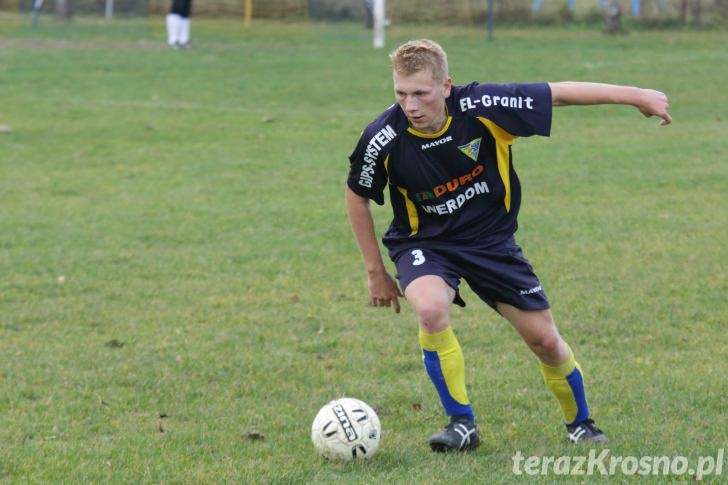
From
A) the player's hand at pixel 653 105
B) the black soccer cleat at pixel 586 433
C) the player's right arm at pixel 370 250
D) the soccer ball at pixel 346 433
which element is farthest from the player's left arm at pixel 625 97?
the soccer ball at pixel 346 433

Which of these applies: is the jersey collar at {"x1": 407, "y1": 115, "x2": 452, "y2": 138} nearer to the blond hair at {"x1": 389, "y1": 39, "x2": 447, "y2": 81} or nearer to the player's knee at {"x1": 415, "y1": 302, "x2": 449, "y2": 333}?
the blond hair at {"x1": 389, "y1": 39, "x2": 447, "y2": 81}

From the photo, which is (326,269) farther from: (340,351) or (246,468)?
(246,468)

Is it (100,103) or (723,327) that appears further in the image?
(100,103)

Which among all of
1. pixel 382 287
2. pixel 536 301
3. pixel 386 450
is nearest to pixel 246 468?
pixel 386 450

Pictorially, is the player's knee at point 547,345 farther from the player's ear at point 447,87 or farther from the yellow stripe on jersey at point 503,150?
the player's ear at point 447,87

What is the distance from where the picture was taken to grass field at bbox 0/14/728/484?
17.2ft

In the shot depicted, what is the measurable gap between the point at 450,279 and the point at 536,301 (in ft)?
1.30

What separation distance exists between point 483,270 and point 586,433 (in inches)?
34.3

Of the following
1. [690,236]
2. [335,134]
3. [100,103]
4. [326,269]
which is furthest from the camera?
[100,103]

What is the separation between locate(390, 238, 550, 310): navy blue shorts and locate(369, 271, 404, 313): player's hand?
0.31 ft

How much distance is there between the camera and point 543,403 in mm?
5855

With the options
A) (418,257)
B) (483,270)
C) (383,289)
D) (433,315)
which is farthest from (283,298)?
(433,315)

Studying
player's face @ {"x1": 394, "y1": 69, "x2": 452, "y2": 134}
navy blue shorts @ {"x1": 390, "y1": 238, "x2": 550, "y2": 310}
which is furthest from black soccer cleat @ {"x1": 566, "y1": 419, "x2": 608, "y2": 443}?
player's face @ {"x1": 394, "y1": 69, "x2": 452, "y2": 134}

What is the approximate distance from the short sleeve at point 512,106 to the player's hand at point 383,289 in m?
0.79
